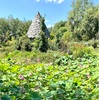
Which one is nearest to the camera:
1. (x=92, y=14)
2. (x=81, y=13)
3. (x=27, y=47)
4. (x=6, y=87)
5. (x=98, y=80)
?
(x=6, y=87)

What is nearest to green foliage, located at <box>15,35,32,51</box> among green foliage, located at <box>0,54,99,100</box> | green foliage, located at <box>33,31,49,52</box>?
green foliage, located at <box>33,31,49,52</box>

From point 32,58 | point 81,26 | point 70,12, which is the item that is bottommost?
point 32,58

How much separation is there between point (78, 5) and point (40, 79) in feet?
138

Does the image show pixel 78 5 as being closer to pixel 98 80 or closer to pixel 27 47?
pixel 27 47

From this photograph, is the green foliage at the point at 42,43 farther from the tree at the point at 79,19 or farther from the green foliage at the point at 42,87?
the tree at the point at 79,19

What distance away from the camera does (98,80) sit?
14.6 ft

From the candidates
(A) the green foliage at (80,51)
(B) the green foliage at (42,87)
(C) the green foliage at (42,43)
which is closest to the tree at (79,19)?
(C) the green foliage at (42,43)

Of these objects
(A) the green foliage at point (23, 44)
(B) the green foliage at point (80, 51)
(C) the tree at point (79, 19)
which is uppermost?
(C) the tree at point (79, 19)

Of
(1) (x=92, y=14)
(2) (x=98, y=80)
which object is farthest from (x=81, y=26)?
(2) (x=98, y=80)

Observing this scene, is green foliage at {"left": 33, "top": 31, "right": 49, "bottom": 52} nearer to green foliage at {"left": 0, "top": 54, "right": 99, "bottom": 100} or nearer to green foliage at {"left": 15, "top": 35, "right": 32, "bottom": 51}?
green foliage at {"left": 15, "top": 35, "right": 32, "bottom": 51}

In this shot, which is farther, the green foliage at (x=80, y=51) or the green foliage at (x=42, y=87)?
the green foliage at (x=80, y=51)

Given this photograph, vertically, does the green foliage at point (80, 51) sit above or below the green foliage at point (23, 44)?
below

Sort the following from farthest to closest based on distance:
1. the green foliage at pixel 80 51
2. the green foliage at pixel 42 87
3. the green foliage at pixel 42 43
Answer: the green foliage at pixel 42 43, the green foliage at pixel 80 51, the green foliage at pixel 42 87

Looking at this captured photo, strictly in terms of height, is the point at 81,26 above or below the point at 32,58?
above
